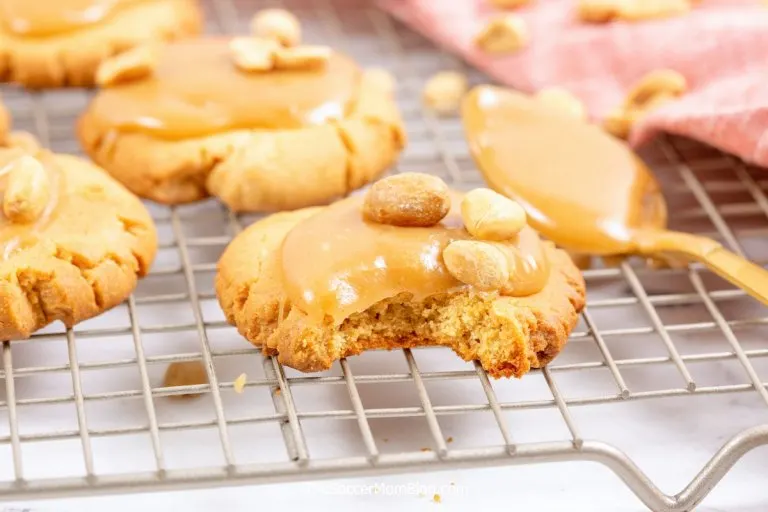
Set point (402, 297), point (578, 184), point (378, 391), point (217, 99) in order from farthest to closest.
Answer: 1. point (217, 99)
2. point (578, 184)
3. point (378, 391)
4. point (402, 297)

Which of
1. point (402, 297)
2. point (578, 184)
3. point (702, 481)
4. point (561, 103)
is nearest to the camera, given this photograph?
point (702, 481)

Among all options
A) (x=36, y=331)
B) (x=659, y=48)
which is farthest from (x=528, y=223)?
(x=36, y=331)

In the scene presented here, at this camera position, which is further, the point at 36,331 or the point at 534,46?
the point at 534,46

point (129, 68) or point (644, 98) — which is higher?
point (644, 98)

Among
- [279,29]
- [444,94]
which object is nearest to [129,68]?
[279,29]

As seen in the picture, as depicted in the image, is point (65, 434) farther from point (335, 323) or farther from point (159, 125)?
point (159, 125)

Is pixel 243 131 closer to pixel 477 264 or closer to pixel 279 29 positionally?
pixel 279 29

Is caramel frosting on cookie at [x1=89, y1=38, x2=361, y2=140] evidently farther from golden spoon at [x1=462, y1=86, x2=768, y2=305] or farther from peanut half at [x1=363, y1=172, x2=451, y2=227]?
peanut half at [x1=363, y1=172, x2=451, y2=227]
